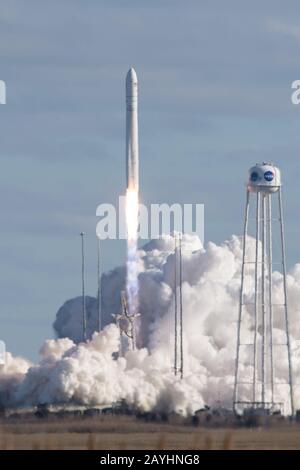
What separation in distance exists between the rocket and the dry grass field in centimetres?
2553

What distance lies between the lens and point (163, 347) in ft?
592

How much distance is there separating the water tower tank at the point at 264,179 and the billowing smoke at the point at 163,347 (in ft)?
49.3

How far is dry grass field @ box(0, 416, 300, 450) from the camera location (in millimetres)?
120188

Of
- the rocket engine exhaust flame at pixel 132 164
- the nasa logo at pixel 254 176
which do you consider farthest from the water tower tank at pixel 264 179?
the rocket engine exhaust flame at pixel 132 164

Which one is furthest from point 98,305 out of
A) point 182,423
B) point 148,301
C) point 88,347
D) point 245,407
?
point 182,423

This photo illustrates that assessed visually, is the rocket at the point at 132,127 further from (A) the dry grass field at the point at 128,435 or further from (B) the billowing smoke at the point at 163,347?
(A) the dry grass field at the point at 128,435

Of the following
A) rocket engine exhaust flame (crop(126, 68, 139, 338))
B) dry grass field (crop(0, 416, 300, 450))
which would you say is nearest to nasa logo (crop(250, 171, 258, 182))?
rocket engine exhaust flame (crop(126, 68, 139, 338))

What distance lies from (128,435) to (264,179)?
2717 cm

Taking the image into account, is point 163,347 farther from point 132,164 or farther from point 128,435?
point 128,435

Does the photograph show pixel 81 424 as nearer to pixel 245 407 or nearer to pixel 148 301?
pixel 245 407

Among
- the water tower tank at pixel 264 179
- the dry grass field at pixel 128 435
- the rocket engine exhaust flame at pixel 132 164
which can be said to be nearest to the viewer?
the dry grass field at pixel 128 435

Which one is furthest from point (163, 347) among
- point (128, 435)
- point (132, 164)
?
point (128, 435)

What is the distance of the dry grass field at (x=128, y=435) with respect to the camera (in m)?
120

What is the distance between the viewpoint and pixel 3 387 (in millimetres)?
166750
